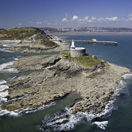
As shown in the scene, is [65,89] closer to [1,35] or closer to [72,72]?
[72,72]

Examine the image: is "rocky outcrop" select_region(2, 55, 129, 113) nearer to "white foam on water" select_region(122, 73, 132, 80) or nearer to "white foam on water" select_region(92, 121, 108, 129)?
"white foam on water" select_region(122, 73, 132, 80)

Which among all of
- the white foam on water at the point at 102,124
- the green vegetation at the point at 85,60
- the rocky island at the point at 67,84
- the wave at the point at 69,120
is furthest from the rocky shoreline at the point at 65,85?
the white foam on water at the point at 102,124

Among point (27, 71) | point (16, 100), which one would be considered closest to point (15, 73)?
point (27, 71)

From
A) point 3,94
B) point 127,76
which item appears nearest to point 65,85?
point 3,94

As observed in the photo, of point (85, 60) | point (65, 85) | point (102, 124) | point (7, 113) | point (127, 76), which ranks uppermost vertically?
point (85, 60)

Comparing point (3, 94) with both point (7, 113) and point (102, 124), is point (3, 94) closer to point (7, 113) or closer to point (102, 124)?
point (7, 113)

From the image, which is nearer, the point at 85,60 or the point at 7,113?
the point at 7,113

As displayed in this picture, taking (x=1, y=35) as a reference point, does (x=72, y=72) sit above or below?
below

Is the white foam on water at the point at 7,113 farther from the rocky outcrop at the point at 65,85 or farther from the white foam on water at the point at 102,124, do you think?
the white foam on water at the point at 102,124
